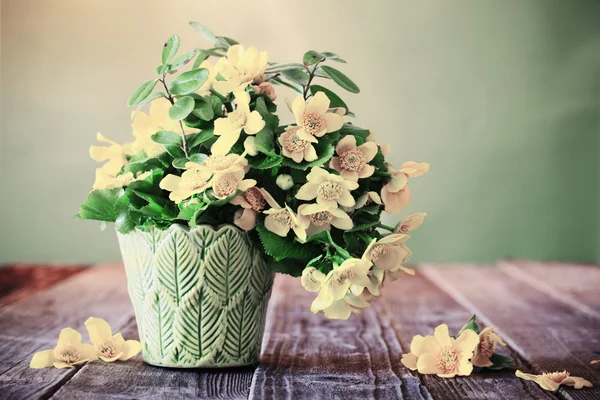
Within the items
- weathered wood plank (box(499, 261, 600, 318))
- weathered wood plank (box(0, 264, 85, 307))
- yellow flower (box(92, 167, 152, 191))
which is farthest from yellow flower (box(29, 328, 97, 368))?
weathered wood plank (box(499, 261, 600, 318))

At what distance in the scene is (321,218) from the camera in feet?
2.79

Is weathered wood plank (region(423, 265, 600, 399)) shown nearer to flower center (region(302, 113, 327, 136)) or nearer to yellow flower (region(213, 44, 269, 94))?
flower center (region(302, 113, 327, 136))

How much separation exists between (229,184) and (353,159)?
0.50 ft

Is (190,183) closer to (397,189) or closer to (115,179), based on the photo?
(115,179)

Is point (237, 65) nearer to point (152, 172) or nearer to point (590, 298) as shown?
point (152, 172)

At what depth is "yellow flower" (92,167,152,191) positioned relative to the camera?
0.89m

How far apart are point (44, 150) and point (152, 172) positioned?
2.58 m

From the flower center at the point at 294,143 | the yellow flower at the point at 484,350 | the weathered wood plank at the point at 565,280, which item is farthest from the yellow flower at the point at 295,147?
the weathered wood plank at the point at 565,280

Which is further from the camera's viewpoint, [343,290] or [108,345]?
[108,345]

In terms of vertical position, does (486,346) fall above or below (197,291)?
below

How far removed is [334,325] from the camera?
1.39 metres

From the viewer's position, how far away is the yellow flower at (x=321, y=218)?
821mm

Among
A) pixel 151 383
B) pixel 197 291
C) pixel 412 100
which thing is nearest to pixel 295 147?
pixel 197 291

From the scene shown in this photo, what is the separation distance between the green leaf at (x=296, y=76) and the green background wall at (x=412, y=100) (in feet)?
7.76
